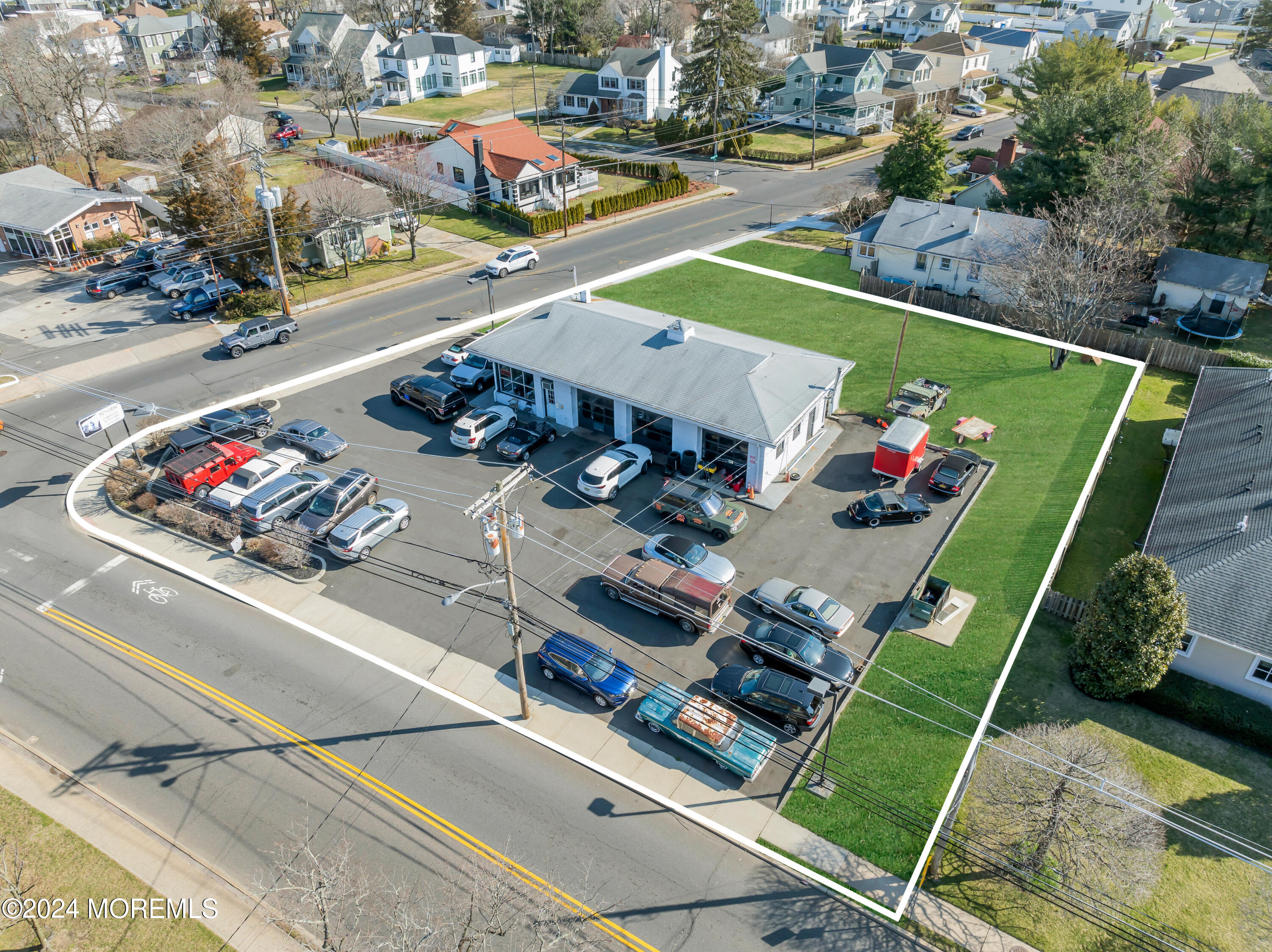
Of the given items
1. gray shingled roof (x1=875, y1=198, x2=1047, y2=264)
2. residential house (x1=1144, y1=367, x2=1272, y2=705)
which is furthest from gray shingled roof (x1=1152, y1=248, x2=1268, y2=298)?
residential house (x1=1144, y1=367, x2=1272, y2=705)

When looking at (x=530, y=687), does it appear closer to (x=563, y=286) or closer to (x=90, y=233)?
(x=563, y=286)

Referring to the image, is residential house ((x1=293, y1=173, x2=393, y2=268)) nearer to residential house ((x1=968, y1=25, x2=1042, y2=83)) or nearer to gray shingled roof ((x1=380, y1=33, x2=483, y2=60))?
gray shingled roof ((x1=380, y1=33, x2=483, y2=60))

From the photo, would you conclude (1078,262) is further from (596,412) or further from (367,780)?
(367,780)

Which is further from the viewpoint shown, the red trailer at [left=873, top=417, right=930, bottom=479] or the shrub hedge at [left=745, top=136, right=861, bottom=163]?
the shrub hedge at [left=745, top=136, right=861, bottom=163]

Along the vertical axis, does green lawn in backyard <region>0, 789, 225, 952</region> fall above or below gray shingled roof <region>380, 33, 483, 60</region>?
below

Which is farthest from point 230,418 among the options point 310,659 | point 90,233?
point 90,233
